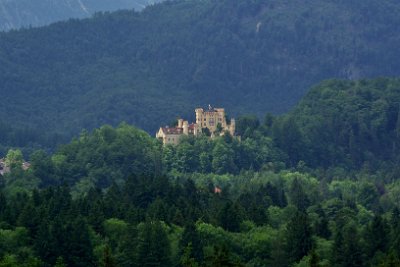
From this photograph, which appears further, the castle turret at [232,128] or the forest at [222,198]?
the castle turret at [232,128]

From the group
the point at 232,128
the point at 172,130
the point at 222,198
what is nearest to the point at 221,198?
the point at 222,198

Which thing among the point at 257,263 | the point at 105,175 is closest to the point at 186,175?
the point at 105,175

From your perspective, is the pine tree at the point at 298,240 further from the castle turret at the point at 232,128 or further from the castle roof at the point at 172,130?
the castle turret at the point at 232,128

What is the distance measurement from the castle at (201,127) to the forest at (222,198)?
4.11 ft

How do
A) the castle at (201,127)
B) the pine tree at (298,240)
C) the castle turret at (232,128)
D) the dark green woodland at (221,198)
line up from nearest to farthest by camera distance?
the dark green woodland at (221,198) < the pine tree at (298,240) < the castle at (201,127) < the castle turret at (232,128)

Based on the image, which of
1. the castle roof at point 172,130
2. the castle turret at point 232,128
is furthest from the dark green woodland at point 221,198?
the castle roof at point 172,130

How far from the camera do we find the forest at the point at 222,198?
10344 centimetres

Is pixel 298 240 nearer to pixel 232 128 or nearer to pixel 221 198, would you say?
pixel 221 198

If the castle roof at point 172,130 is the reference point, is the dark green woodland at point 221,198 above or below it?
below

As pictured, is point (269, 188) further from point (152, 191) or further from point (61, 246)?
point (61, 246)

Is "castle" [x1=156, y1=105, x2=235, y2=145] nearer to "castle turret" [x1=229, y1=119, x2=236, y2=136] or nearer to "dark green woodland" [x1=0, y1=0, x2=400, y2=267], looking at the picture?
"castle turret" [x1=229, y1=119, x2=236, y2=136]

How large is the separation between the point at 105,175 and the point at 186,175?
714 centimetres

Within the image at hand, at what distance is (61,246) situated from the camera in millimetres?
103312

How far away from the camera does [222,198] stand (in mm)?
131500
